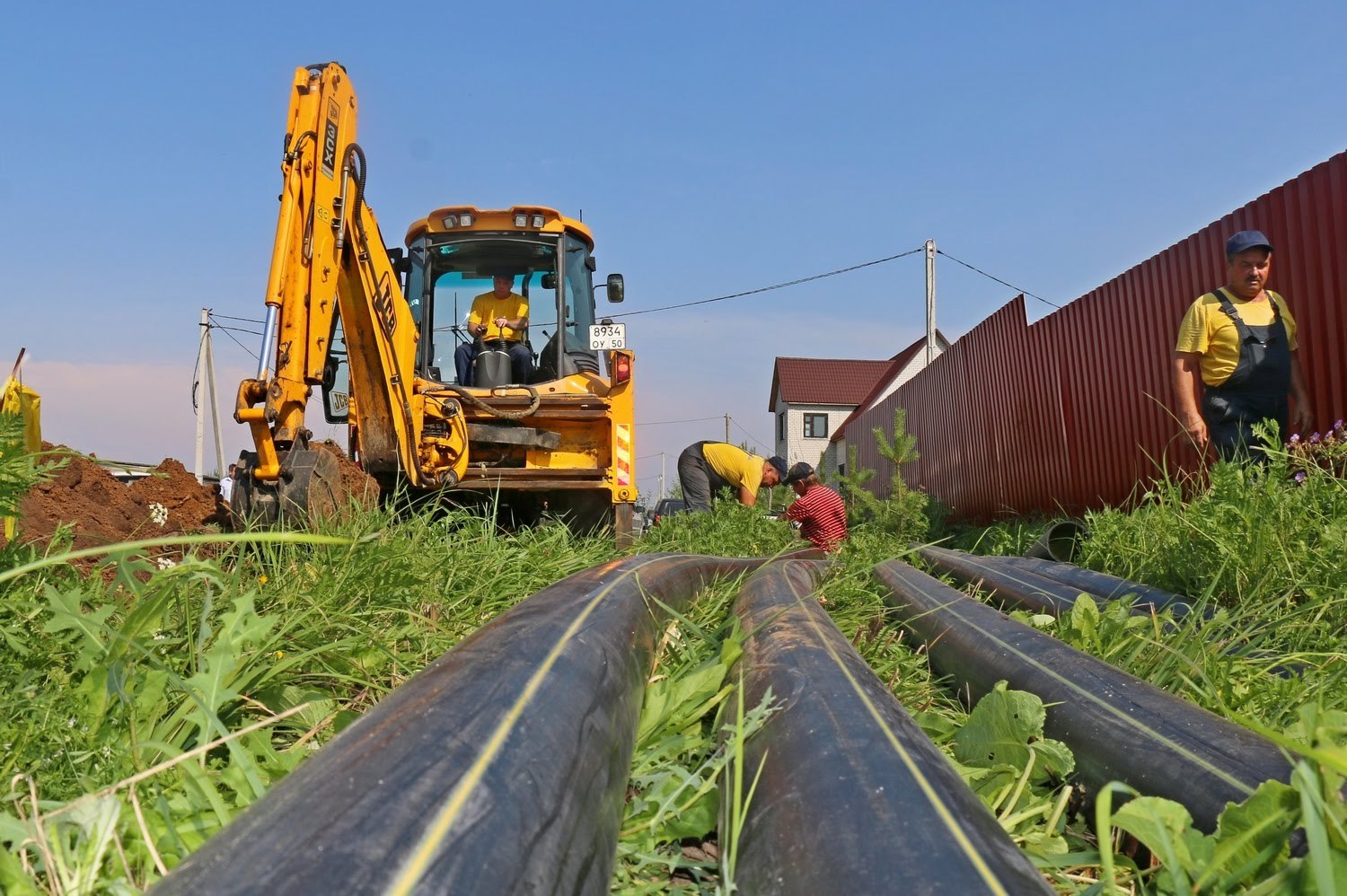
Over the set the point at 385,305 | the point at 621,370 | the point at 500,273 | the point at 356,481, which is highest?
the point at 500,273

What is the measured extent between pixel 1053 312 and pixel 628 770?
32.4ft

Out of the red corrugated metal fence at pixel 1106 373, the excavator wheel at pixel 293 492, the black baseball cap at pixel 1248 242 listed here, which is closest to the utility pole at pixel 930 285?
the red corrugated metal fence at pixel 1106 373

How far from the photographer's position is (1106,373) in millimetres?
9102

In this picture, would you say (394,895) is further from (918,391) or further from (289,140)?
(918,391)

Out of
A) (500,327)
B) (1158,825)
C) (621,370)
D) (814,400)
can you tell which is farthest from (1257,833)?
(814,400)

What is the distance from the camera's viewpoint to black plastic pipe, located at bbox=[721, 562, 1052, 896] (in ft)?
3.51

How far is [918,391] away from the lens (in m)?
16.4

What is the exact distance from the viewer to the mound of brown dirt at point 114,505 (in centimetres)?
460

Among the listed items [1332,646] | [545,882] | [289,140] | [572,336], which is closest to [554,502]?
[572,336]

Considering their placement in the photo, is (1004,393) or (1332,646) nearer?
(1332,646)

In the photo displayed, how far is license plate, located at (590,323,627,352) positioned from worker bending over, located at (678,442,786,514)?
3.37 metres

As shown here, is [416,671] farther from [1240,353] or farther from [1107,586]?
[1240,353]

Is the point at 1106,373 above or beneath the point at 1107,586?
above

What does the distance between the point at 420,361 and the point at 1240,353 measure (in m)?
6.01
